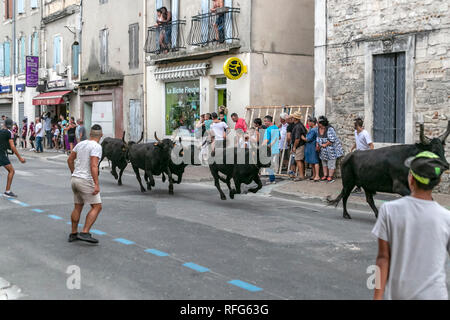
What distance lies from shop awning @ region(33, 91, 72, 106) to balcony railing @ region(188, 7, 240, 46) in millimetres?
11818

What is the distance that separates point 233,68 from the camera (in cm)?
1848

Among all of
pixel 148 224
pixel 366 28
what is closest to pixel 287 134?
pixel 366 28

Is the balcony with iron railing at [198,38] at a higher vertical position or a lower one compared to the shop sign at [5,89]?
higher

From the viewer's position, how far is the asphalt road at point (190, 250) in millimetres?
5797

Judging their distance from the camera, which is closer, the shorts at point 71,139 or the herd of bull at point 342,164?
the herd of bull at point 342,164

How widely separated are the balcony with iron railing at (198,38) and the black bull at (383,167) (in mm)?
9720

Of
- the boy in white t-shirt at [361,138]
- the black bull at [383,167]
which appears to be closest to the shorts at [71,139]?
the boy in white t-shirt at [361,138]

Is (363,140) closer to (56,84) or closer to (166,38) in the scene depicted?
(166,38)

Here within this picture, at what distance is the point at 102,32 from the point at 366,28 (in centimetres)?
1639

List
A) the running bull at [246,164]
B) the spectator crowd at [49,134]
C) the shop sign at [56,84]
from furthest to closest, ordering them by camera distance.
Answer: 1. the shop sign at [56,84]
2. the spectator crowd at [49,134]
3. the running bull at [246,164]

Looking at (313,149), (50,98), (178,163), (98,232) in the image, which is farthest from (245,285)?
(50,98)

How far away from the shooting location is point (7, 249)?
7527 mm

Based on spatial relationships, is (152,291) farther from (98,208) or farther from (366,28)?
(366,28)

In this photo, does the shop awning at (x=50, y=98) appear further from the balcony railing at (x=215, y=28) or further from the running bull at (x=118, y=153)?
the running bull at (x=118, y=153)
